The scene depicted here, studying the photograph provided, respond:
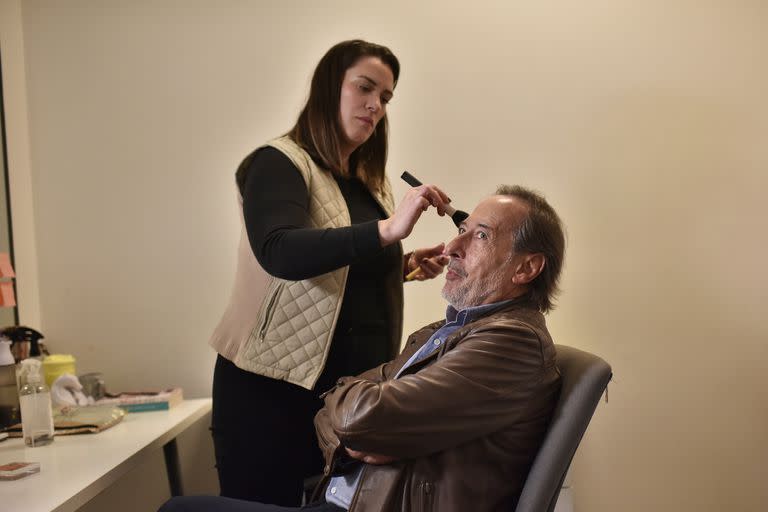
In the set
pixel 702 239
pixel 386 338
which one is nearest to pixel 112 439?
pixel 386 338

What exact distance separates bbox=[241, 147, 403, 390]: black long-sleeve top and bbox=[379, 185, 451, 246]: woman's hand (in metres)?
0.02

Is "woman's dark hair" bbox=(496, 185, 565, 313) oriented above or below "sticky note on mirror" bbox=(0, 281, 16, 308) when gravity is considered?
above

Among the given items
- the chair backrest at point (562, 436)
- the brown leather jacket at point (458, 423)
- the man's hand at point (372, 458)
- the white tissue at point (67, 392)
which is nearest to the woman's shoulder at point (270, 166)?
the brown leather jacket at point (458, 423)

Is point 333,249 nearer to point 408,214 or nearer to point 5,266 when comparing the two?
point 408,214

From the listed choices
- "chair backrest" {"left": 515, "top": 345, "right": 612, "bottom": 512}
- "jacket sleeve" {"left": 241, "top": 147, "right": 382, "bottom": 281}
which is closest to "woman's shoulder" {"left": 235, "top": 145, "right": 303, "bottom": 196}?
"jacket sleeve" {"left": 241, "top": 147, "right": 382, "bottom": 281}

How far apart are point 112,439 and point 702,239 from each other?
6.72 ft

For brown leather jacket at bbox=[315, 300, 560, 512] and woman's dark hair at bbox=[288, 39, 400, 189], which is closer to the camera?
brown leather jacket at bbox=[315, 300, 560, 512]

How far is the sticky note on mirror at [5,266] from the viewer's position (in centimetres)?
220

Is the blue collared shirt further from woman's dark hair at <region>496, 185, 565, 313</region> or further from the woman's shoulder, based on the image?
the woman's shoulder

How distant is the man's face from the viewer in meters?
1.44

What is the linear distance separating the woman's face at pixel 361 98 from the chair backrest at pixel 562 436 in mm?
820

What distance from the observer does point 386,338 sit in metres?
1.73

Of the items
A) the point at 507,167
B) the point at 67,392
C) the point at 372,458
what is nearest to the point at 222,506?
the point at 372,458

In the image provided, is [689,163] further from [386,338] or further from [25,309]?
[25,309]
